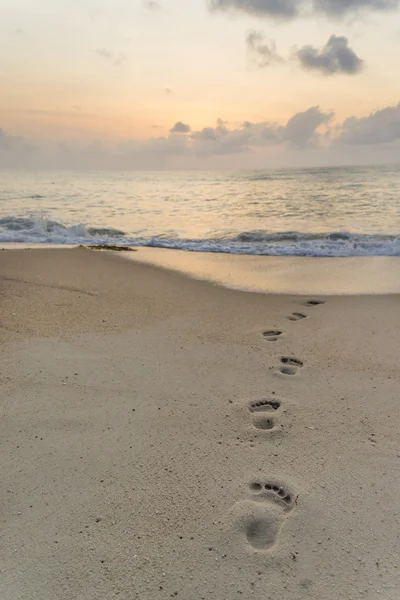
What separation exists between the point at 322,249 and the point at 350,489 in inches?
329

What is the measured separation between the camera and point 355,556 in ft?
6.46

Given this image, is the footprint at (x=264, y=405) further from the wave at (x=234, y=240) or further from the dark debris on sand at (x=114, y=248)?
the dark debris on sand at (x=114, y=248)

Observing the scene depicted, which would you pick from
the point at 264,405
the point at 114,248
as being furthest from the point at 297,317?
the point at 114,248

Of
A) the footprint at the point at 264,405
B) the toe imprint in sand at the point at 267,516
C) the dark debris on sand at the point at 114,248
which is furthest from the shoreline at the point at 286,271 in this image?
the toe imprint in sand at the point at 267,516

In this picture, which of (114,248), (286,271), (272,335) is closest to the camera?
(272,335)

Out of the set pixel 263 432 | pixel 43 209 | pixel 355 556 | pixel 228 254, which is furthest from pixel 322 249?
pixel 43 209

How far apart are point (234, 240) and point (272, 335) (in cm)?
760

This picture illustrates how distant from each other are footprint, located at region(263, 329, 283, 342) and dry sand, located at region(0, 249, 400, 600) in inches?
1.2

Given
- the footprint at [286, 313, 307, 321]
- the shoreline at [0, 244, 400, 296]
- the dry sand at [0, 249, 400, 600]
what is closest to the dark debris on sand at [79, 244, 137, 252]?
the shoreline at [0, 244, 400, 296]

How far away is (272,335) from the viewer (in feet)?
15.1

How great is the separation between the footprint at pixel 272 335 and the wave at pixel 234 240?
5.55 m

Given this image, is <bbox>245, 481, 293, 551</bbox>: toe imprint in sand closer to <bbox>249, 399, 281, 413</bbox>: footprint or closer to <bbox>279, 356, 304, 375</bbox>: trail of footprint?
<bbox>249, 399, 281, 413</bbox>: footprint

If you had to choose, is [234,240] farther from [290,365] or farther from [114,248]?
[290,365]

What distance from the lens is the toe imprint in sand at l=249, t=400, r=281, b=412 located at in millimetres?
3139
